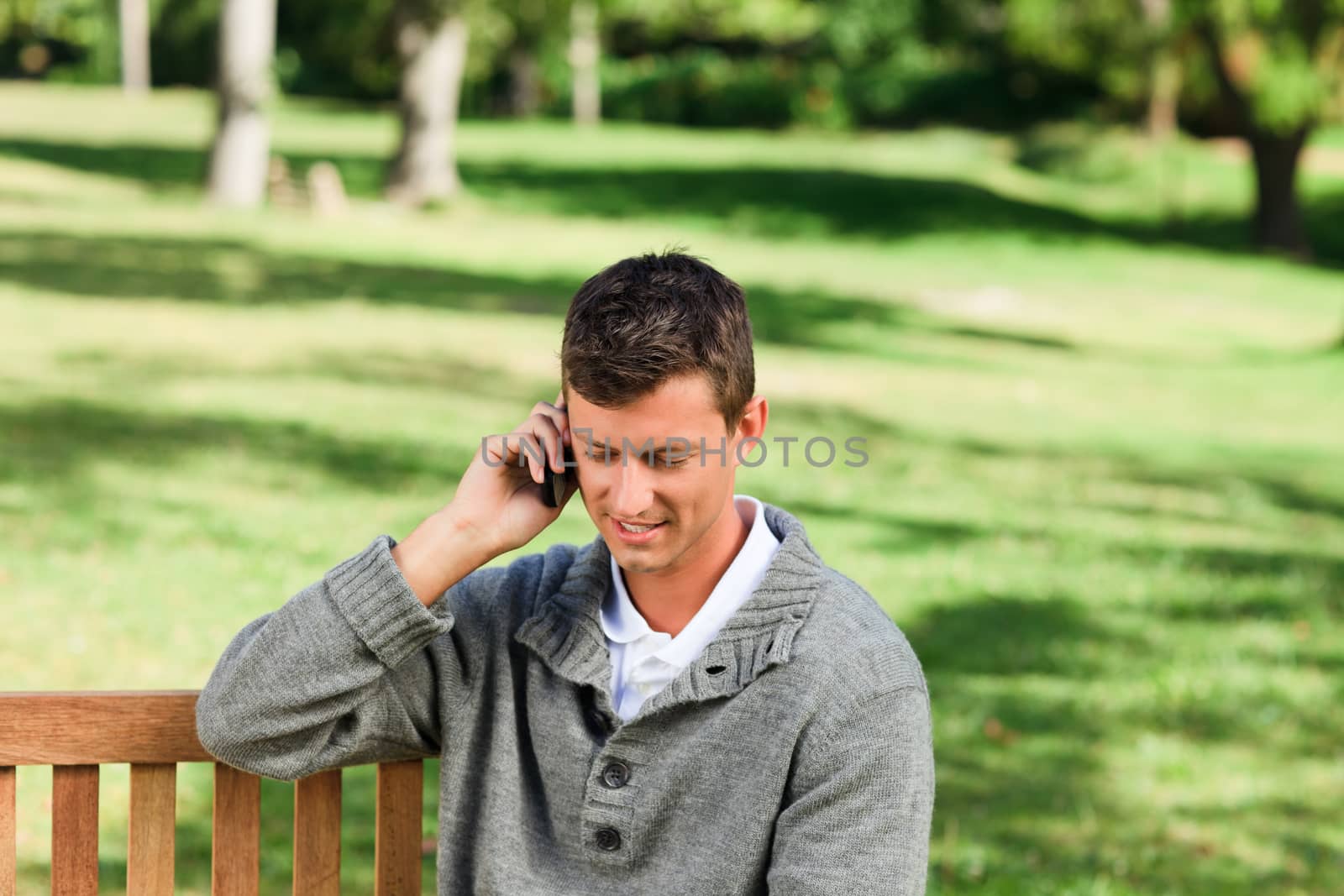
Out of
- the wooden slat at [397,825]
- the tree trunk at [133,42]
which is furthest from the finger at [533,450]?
the tree trunk at [133,42]

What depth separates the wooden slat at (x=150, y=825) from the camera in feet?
8.21

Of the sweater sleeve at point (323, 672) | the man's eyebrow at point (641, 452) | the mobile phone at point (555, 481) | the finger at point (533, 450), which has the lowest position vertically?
the sweater sleeve at point (323, 672)

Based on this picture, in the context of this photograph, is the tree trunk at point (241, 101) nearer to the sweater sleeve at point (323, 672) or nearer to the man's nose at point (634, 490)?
the sweater sleeve at point (323, 672)

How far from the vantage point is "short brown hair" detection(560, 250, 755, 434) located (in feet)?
7.43

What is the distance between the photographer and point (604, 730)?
2434 millimetres

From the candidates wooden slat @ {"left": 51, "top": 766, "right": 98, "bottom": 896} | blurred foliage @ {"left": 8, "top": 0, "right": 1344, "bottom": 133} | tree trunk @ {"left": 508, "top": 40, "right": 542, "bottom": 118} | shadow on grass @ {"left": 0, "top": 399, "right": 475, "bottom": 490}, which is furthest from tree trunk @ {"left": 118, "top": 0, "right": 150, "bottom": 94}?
wooden slat @ {"left": 51, "top": 766, "right": 98, "bottom": 896}

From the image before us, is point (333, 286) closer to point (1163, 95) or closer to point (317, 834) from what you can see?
point (317, 834)

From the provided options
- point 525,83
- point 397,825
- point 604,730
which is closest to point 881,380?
point 397,825

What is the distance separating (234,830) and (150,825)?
0.13 metres

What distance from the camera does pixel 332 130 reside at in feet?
116

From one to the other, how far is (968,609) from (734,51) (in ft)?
144

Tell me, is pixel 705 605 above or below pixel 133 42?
below

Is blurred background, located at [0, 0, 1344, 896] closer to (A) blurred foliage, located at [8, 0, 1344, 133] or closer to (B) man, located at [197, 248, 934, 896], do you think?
(A) blurred foliage, located at [8, 0, 1344, 133]

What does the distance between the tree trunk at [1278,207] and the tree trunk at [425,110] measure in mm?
12660
